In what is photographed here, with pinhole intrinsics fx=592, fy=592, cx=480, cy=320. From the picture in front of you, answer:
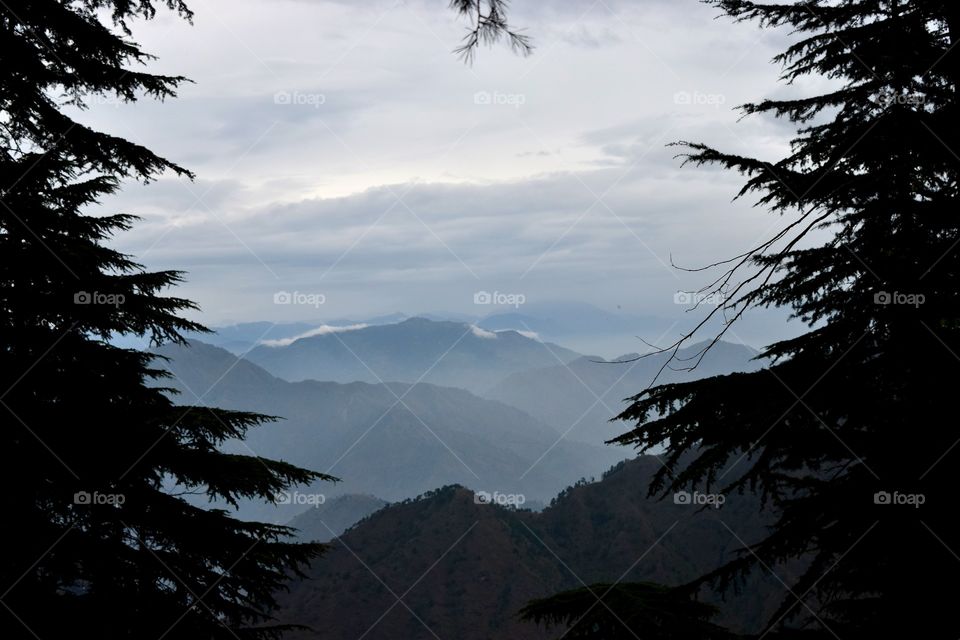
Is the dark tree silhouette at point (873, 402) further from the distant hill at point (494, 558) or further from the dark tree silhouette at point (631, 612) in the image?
the distant hill at point (494, 558)

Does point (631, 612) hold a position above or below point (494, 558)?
above

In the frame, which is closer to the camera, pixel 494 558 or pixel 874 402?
pixel 874 402

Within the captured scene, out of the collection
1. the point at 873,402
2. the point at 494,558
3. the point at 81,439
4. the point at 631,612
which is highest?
the point at 873,402

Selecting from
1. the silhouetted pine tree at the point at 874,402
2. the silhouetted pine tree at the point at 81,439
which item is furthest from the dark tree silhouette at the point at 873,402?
the silhouetted pine tree at the point at 81,439

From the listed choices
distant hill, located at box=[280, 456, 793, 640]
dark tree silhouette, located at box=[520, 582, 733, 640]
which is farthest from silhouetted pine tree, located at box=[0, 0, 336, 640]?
distant hill, located at box=[280, 456, 793, 640]

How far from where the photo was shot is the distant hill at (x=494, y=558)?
411ft

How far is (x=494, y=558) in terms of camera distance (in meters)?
142

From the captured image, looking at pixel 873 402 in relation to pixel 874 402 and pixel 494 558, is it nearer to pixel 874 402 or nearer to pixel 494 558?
pixel 874 402

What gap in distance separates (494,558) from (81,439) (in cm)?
14785

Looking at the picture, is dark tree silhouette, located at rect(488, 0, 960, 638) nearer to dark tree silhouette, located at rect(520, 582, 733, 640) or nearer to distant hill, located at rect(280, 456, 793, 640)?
dark tree silhouette, located at rect(520, 582, 733, 640)

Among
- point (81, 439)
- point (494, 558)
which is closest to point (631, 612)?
point (81, 439)

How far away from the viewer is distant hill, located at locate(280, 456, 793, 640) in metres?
125

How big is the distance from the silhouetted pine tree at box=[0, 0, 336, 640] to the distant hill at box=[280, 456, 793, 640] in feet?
401

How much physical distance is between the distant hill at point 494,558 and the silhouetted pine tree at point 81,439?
122 meters
